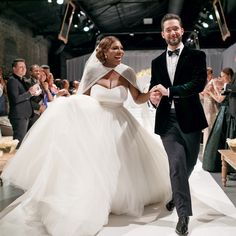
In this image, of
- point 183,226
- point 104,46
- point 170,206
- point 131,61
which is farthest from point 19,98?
point 131,61

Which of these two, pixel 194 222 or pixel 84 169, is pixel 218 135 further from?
pixel 84 169

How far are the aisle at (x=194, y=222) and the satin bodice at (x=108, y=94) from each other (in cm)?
100

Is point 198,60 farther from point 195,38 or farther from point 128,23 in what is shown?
point 128,23

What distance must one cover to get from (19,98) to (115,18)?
36.0ft

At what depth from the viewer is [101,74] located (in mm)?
3557

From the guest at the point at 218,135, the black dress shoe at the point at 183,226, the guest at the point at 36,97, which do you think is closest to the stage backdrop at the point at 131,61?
the guest at the point at 36,97

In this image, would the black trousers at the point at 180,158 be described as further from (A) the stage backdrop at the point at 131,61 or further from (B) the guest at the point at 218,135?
(A) the stage backdrop at the point at 131,61

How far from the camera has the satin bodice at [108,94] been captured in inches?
137

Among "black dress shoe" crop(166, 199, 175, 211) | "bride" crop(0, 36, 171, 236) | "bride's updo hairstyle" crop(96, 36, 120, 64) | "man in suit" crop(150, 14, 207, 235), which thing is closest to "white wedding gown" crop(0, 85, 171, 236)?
"bride" crop(0, 36, 171, 236)

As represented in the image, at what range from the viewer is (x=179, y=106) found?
3.13 m

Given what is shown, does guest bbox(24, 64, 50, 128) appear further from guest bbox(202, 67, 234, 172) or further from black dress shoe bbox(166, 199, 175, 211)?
black dress shoe bbox(166, 199, 175, 211)

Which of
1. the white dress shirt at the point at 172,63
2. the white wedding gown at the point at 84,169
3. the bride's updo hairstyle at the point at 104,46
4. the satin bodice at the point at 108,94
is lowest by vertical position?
the white wedding gown at the point at 84,169

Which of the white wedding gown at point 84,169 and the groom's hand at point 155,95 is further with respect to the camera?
the groom's hand at point 155,95

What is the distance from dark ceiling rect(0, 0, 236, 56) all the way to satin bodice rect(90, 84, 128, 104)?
724 centimetres
